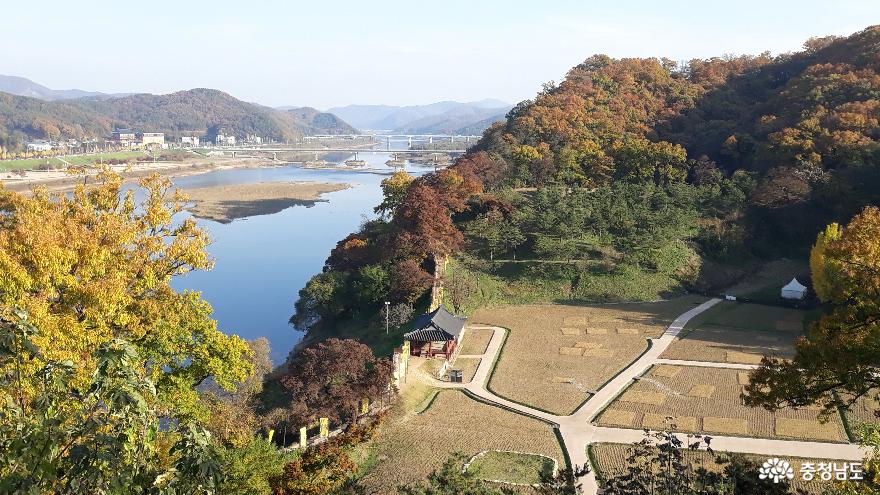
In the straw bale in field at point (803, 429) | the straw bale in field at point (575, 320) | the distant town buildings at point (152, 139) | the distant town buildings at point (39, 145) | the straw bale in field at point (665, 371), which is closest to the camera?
the straw bale in field at point (803, 429)

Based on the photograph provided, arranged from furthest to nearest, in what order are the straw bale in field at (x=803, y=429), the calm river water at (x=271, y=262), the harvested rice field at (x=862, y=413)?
the calm river water at (x=271, y=262)
the harvested rice field at (x=862, y=413)
the straw bale in field at (x=803, y=429)

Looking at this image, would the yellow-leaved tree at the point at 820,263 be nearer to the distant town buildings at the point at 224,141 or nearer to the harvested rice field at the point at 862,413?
the harvested rice field at the point at 862,413

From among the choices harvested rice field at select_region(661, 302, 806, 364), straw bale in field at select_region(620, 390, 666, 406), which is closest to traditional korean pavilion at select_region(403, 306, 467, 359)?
straw bale in field at select_region(620, 390, 666, 406)

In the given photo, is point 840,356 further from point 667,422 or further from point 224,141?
point 224,141

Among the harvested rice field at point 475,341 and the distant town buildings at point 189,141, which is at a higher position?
the distant town buildings at point 189,141

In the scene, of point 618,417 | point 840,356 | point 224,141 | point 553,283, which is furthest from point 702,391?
point 224,141

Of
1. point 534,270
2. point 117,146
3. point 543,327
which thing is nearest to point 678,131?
point 534,270

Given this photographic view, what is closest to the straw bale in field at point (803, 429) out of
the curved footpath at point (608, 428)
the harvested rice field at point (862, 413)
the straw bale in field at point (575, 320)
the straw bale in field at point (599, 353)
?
the curved footpath at point (608, 428)
